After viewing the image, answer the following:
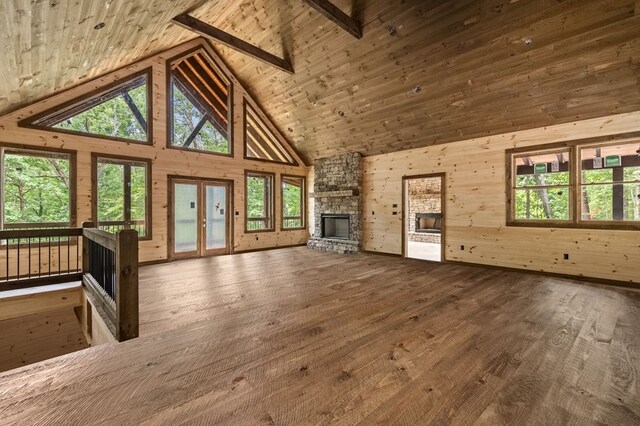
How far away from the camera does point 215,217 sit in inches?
279

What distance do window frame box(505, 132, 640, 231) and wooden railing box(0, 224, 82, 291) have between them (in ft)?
24.1

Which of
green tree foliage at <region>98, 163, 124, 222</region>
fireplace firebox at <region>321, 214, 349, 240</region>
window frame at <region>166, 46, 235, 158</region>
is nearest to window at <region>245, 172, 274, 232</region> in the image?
window frame at <region>166, 46, 235, 158</region>

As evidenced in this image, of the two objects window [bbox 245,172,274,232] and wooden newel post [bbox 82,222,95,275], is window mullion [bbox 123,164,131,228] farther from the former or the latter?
window [bbox 245,172,274,232]

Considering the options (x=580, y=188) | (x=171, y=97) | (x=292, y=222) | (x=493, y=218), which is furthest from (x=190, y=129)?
(x=580, y=188)

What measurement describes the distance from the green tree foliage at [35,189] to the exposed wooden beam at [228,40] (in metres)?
3.37

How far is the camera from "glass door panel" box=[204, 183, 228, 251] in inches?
273

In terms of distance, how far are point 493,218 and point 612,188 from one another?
1947 mm

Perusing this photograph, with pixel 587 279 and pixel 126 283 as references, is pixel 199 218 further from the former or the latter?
pixel 587 279

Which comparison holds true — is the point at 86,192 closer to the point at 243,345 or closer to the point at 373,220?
the point at 243,345

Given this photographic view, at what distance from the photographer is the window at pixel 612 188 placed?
Answer: 14.7 ft

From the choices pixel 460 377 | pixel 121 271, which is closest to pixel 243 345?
pixel 121 271

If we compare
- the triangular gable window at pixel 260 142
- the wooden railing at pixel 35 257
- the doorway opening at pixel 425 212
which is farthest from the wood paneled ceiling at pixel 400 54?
the doorway opening at pixel 425 212

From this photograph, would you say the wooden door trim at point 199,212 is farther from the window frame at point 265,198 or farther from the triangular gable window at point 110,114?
the triangular gable window at point 110,114

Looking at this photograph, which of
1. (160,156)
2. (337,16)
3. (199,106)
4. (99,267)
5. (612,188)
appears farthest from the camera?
(199,106)
